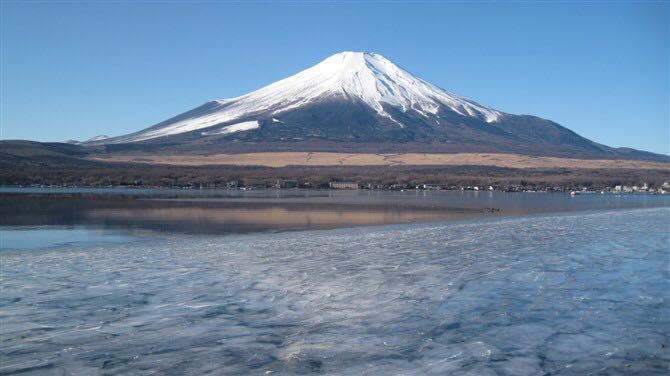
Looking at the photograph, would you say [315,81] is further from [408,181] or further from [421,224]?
[421,224]

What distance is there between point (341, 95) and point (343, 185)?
3383 inches

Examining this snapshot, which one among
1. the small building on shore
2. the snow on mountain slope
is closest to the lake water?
the small building on shore

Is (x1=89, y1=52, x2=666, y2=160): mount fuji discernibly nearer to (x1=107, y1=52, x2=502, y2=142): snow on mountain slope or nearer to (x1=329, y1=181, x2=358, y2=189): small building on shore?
(x1=107, y1=52, x2=502, y2=142): snow on mountain slope

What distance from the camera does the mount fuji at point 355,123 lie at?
10050 cm

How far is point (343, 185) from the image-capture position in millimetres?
49281

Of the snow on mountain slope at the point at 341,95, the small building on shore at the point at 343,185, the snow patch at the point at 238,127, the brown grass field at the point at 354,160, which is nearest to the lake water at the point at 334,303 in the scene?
the small building on shore at the point at 343,185

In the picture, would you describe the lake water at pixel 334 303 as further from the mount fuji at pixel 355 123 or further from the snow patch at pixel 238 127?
the snow patch at pixel 238 127

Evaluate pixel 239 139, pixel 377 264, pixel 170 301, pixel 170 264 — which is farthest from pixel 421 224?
pixel 239 139

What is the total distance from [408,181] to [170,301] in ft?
147

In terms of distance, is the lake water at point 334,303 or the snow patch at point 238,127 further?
the snow patch at point 238,127

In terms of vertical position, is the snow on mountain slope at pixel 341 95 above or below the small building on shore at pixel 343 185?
above

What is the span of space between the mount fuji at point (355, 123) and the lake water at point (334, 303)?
252 feet

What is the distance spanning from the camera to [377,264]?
11.1 metres

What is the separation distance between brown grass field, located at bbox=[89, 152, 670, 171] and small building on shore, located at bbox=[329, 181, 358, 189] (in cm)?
1948
